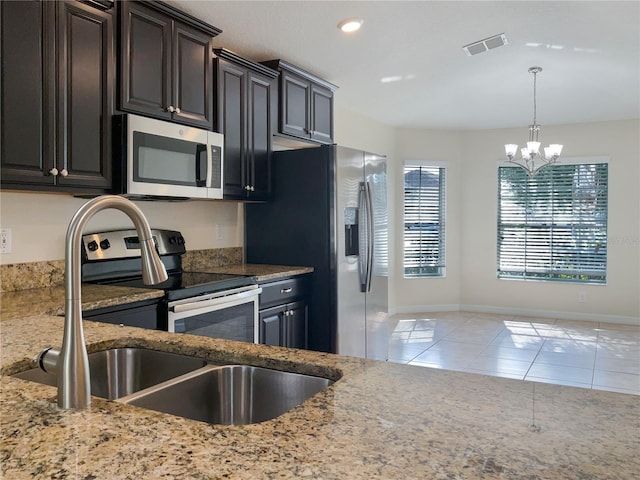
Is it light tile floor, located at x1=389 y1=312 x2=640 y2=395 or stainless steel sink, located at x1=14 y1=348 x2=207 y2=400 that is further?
light tile floor, located at x1=389 y1=312 x2=640 y2=395

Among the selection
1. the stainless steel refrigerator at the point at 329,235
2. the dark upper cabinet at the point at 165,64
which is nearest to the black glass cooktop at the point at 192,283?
the stainless steel refrigerator at the point at 329,235

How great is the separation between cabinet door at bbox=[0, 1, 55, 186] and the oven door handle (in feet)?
2.64

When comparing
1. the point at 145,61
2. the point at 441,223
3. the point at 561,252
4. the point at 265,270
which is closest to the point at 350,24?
the point at 145,61

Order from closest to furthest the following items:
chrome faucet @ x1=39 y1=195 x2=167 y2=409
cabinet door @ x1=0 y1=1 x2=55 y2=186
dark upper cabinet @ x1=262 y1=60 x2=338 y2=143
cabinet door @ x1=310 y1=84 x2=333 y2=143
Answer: chrome faucet @ x1=39 y1=195 x2=167 y2=409 → cabinet door @ x1=0 y1=1 x2=55 y2=186 → dark upper cabinet @ x1=262 y1=60 x2=338 y2=143 → cabinet door @ x1=310 y1=84 x2=333 y2=143

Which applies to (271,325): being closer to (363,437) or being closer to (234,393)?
(234,393)

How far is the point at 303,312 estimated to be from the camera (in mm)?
3521

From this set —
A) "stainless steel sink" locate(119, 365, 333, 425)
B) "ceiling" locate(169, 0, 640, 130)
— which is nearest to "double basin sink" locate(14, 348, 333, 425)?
"stainless steel sink" locate(119, 365, 333, 425)

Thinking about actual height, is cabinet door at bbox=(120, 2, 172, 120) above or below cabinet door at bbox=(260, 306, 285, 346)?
above

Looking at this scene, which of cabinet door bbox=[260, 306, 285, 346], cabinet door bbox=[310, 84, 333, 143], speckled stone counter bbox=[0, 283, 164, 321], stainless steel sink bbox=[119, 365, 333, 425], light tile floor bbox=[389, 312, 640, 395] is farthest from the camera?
cabinet door bbox=[310, 84, 333, 143]

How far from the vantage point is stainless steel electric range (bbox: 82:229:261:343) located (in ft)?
7.98

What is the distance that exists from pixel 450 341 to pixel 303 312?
2.16 metres

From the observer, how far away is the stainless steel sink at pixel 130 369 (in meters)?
1.29

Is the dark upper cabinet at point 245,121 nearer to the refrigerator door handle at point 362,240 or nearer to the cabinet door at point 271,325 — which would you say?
the refrigerator door handle at point 362,240

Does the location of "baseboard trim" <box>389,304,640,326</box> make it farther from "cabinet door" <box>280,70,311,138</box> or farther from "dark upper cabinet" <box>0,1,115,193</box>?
"dark upper cabinet" <box>0,1,115,193</box>
